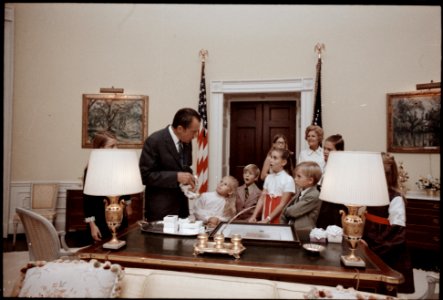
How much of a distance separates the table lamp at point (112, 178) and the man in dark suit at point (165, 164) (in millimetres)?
858

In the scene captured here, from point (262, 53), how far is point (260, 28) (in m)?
0.49

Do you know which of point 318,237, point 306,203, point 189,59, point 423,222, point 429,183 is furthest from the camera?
point 189,59

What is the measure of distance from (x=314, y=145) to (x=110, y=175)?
11.4 feet

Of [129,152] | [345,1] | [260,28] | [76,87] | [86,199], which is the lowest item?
[86,199]

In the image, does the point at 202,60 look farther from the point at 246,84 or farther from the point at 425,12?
the point at 425,12

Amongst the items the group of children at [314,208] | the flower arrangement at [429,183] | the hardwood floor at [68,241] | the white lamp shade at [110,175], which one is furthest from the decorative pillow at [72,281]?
the flower arrangement at [429,183]

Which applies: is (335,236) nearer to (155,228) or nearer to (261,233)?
(261,233)

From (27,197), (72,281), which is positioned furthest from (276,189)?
(27,197)

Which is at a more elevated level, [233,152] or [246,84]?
[246,84]

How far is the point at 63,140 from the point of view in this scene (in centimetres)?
676

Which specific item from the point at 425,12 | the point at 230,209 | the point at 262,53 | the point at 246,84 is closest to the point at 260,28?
the point at 262,53

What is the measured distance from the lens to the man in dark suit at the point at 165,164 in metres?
3.17

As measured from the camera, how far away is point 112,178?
7.13 ft

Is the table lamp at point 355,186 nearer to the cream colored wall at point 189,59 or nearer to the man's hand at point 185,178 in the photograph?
the man's hand at point 185,178
